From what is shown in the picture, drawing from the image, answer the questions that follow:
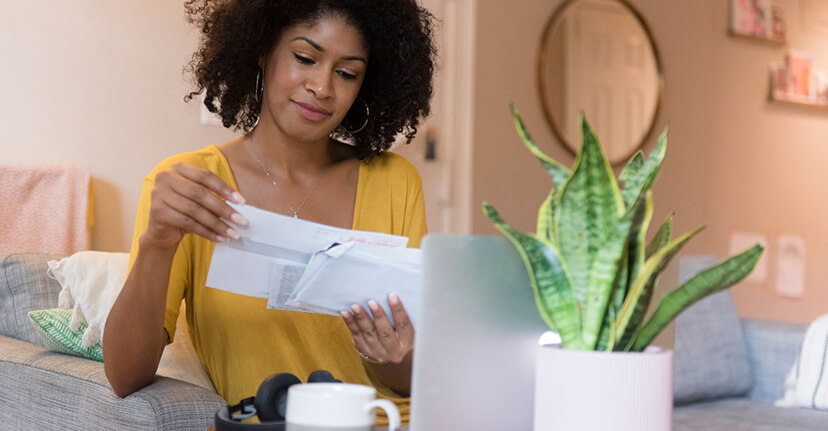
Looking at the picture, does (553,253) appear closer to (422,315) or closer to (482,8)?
(422,315)

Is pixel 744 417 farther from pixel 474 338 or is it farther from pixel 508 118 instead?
pixel 508 118

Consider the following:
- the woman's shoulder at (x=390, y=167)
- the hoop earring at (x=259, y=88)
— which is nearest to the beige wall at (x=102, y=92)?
the hoop earring at (x=259, y=88)

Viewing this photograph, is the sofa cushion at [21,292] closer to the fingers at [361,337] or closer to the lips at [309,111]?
the lips at [309,111]

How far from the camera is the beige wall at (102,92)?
7.23 ft

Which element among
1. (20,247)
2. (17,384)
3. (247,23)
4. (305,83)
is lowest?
(17,384)

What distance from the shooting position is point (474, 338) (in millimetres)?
842

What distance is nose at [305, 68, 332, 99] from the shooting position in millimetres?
1463

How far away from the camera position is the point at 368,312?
1.20 m

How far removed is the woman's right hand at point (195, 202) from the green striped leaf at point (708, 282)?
52cm

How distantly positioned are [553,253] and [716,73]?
3.58 meters

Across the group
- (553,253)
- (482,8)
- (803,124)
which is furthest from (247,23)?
(803,124)

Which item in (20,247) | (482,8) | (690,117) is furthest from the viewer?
(690,117)

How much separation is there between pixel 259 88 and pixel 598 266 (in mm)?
1037

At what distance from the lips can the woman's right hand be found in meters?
0.44
